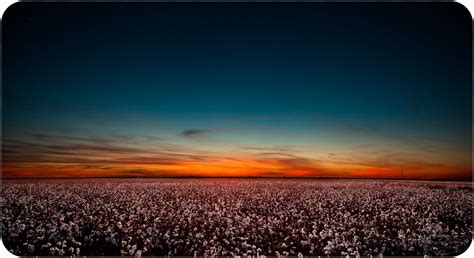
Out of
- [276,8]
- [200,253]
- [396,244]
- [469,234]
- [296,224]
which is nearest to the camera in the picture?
[200,253]

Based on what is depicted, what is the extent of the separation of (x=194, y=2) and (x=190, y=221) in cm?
688

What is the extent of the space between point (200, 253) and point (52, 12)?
8.28 metres

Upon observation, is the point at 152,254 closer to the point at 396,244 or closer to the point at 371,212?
the point at 396,244

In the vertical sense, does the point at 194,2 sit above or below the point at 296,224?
above

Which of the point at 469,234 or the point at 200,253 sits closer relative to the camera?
the point at 200,253

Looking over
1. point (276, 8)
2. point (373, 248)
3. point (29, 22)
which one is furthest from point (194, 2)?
point (373, 248)

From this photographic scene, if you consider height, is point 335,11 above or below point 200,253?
above

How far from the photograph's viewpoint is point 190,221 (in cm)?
1134

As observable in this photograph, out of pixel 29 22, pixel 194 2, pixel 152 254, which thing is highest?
pixel 194 2

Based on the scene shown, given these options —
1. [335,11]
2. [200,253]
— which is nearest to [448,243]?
[200,253]

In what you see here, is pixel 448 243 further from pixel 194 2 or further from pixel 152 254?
pixel 194 2

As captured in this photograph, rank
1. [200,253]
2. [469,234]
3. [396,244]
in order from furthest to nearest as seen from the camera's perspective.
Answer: [469,234], [396,244], [200,253]

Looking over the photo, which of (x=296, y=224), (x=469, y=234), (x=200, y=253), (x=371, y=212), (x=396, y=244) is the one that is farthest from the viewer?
(x=371, y=212)

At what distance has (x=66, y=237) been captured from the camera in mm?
9258
